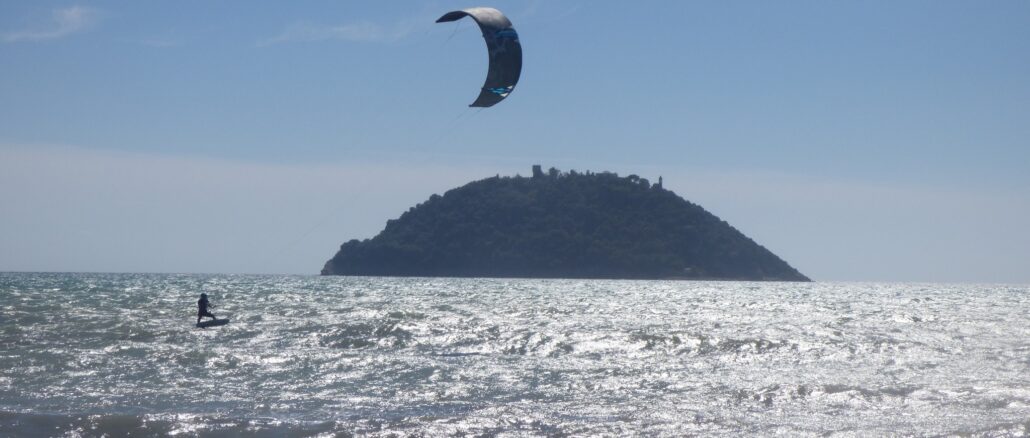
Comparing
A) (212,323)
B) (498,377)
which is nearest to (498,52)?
(498,377)

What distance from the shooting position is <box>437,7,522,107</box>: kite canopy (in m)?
16.6

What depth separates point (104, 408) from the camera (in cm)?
1571

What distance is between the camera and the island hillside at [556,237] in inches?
4958

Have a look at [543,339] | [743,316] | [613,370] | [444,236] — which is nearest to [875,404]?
[613,370]

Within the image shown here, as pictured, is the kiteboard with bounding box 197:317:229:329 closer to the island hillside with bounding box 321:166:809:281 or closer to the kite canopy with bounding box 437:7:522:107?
the kite canopy with bounding box 437:7:522:107

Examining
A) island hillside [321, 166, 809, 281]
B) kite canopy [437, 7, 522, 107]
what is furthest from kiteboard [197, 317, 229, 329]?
island hillside [321, 166, 809, 281]

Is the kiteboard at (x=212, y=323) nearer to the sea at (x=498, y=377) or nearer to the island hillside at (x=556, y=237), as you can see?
the sea at (x=498, y=377)

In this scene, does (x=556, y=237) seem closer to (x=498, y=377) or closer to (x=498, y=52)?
(x=498, y=377)

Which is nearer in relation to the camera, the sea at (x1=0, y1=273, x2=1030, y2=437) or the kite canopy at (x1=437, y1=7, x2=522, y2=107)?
the sea at (x1=0, y1=273, x2=1030, y2=437)

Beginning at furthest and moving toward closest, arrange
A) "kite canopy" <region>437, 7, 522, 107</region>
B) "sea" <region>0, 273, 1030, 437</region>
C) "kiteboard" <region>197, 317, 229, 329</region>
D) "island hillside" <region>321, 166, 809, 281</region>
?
"island hillside" <region>321, 166, 809, 281</region> < "kiteboard" <region>197, 317, 229, 329</region> < "kite canopy" <region>437, 7, 522, 107</region> < "sea" <region>0, 273, 1030, 437</region>

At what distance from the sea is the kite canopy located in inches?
197

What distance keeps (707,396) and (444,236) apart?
357 feet

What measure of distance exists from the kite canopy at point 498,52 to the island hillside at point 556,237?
354ft

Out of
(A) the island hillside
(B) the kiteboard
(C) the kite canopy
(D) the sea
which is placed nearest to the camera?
(D) the sea
